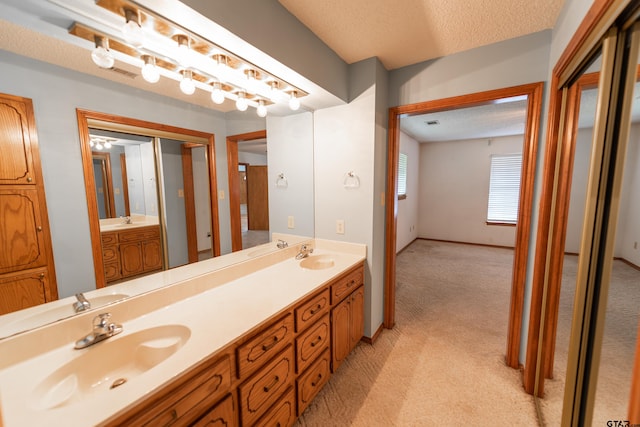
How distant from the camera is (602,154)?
0.94 metres

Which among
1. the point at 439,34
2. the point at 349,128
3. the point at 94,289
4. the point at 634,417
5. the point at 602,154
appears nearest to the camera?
the point at 634,417

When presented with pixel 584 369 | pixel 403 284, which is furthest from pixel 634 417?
pixel 403 284

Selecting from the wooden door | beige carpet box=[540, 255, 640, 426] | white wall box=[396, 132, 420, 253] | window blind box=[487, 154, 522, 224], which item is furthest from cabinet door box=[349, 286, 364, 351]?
window blind box=[487, 154, 522, 224]

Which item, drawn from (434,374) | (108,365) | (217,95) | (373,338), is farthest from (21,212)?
(434,374)

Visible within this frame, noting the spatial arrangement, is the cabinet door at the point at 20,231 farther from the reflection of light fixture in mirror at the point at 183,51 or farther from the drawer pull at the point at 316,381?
the drawer pull at the point at 316,381

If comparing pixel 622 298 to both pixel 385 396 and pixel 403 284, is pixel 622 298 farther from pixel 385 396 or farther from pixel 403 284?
pixel 403 284

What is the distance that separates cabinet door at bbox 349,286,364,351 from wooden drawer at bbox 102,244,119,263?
1.54m

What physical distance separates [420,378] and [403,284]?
1.77m

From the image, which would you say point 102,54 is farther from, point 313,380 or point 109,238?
point 313,380

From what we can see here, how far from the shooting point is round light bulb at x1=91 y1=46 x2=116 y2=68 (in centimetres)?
99

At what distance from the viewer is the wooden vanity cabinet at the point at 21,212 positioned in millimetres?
783

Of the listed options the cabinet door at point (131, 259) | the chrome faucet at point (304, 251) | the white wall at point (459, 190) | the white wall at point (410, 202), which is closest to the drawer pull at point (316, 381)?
the chrome faucet at point (304, 251)

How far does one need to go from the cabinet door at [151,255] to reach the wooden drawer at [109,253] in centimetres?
13

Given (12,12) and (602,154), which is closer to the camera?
Answer: (12,12)
